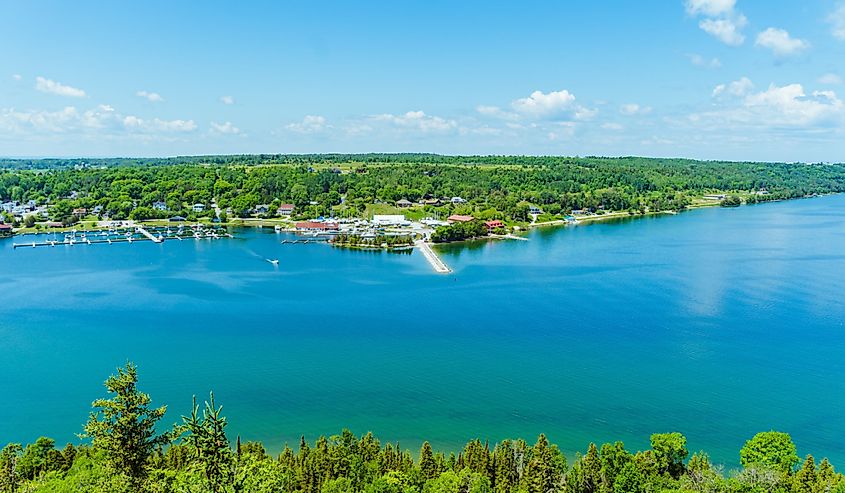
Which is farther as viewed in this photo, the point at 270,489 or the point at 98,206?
the point at 98,206

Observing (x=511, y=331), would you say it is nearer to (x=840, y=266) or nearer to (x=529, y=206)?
(x=840, y=266)

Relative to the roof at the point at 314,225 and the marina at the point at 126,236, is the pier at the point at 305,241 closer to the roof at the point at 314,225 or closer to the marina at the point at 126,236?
the roof at the point at 314,225

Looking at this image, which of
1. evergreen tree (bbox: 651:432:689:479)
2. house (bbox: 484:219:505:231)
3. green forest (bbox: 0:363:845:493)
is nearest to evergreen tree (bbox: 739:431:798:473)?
green forest (bbox: 0:363:845:493)

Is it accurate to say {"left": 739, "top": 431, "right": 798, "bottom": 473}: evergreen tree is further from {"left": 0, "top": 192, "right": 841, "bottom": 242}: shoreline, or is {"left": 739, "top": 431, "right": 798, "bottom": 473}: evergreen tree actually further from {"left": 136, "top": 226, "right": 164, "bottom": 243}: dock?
{"left": 136, "top": 226, "right": 164, "bottom": 243}: dock

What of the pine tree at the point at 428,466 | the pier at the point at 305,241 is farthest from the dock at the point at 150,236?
the pine tree at the point at 428,466

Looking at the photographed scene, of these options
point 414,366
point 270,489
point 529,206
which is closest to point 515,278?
point 414,366
